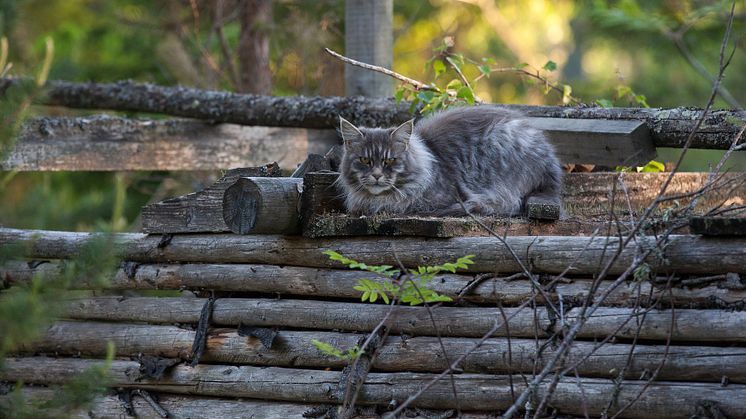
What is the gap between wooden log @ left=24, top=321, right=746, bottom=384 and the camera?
4.50 meters

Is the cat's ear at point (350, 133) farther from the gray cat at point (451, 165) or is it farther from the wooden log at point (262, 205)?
the wooden log at point (262, 205)

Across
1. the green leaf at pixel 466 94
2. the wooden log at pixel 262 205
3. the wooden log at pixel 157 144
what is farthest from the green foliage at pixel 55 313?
the wooden log at pixel 157 144

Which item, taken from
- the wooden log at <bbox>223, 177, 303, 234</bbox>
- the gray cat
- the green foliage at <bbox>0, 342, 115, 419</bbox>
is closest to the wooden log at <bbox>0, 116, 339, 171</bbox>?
the gray cat

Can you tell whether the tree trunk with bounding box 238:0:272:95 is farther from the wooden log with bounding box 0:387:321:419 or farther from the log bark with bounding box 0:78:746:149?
the wooden log with bounding box 0:387:321:419

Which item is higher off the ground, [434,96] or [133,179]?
[434,96]

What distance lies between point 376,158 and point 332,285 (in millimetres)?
913

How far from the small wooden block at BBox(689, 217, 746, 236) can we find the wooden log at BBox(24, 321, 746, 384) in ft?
1.93

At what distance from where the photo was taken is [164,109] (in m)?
9.23

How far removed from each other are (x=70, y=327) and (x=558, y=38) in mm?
26070

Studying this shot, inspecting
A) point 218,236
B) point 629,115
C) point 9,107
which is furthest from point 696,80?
point 9,107

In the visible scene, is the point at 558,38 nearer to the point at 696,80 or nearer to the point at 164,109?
the point at 696,80

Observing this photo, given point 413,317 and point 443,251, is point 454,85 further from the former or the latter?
point 413,317

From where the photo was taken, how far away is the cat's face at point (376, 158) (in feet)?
19.2

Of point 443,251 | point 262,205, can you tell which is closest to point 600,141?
point 443,251
